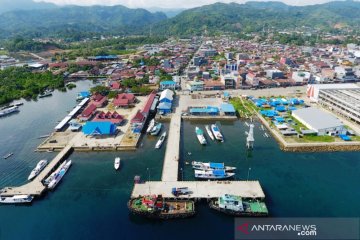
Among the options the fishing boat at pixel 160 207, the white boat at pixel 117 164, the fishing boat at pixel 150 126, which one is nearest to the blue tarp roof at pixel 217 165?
the fishing boat at pixel 160 207

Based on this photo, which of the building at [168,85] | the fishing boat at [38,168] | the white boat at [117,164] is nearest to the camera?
the fishing boat at [38,168]

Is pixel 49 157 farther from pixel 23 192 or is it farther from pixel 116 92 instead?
pixel 116 92

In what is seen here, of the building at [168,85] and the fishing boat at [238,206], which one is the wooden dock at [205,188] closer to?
the fishing boat at [238,206]

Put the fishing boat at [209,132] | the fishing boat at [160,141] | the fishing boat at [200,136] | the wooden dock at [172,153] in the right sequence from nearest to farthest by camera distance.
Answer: the wooden dock at [172,153]
the fishing boat at [160,141]
the fishing boat at [200,136]
the fishing boat at [209,132]

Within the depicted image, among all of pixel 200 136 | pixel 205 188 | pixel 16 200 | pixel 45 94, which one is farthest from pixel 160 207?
pixel 45 94

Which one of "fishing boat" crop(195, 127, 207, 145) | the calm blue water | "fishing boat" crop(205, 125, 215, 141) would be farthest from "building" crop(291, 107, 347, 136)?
"fishing boat" crop(195, 127, 207, 145)

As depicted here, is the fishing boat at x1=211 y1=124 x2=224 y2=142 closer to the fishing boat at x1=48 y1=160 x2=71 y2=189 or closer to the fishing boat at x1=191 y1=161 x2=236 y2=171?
the fishing boat at x1=191 y1=161 x2=236 y2=171

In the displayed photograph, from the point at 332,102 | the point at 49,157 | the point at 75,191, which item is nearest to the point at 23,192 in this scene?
the point at 75,191
